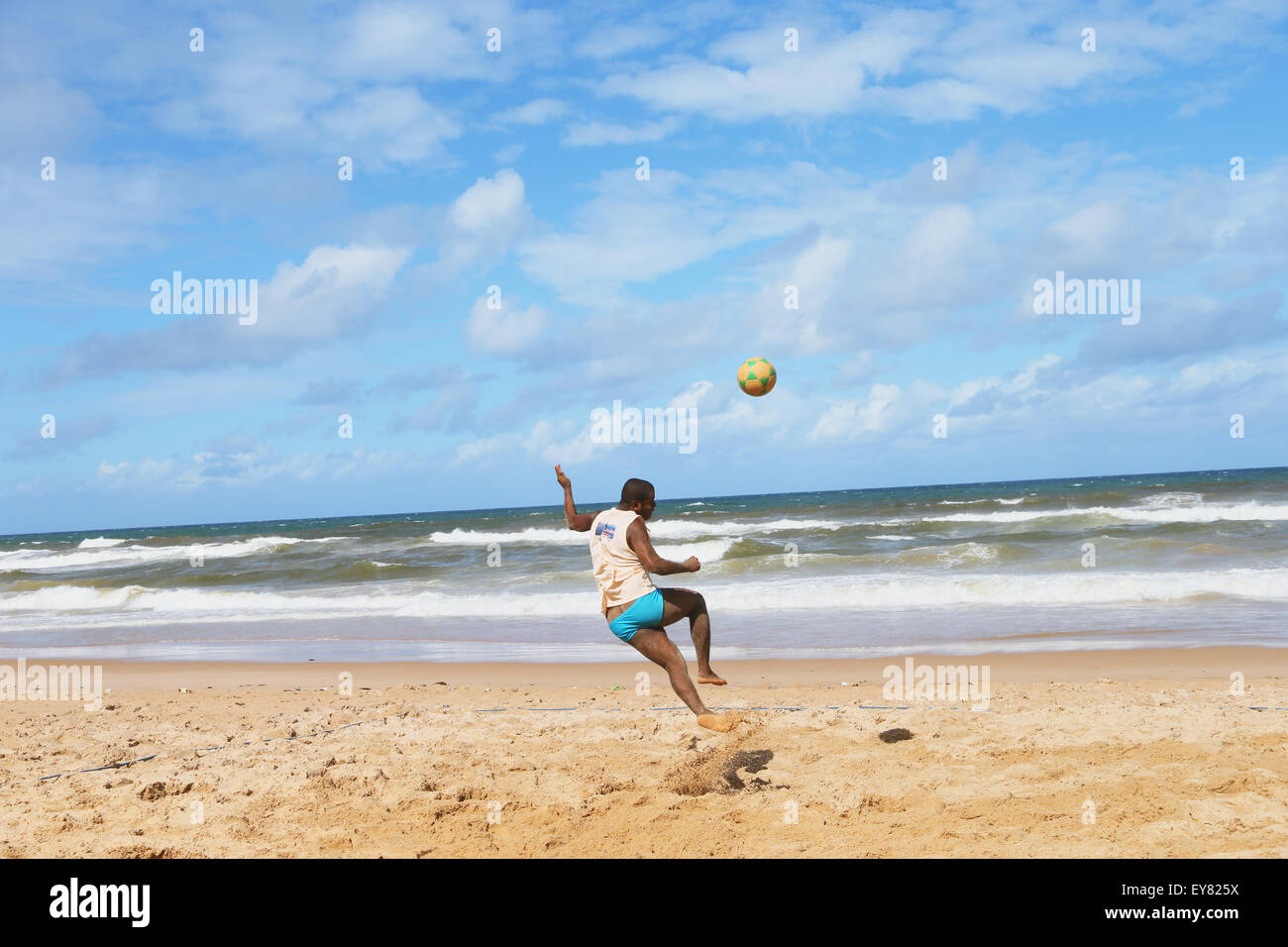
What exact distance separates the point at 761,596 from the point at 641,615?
1088 cm

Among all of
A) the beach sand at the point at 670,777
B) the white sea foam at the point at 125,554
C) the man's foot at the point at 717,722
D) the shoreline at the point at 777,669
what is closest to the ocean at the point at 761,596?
the shoreline at the point at 777,669

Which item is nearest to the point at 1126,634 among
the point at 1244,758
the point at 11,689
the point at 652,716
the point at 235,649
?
the point at 1244,758

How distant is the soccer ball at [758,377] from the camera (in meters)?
9.04

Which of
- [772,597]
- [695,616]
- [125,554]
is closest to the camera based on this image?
[695,616]

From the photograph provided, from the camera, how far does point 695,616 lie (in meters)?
6.58

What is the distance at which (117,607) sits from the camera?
21.5 metres

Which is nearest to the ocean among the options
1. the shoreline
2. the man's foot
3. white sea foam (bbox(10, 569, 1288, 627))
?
white sea foam (bbox(10, 569, 1288, 627))

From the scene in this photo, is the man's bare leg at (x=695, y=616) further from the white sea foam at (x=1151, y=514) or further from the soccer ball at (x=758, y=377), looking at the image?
the white sea foam at (x=1151, y=514)

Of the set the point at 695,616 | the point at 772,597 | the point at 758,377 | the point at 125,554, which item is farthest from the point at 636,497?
the point at 125,554

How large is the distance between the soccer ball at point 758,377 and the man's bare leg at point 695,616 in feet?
9.61

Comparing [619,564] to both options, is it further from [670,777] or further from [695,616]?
[670,777]
